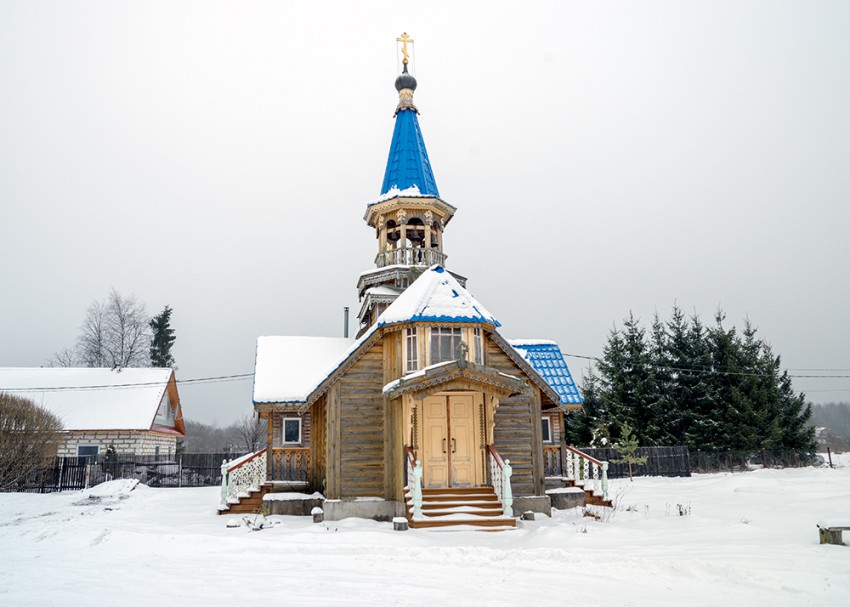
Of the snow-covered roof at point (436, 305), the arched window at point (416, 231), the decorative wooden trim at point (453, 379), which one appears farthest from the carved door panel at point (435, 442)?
the arched window at point (416, 231)

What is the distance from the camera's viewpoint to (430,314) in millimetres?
16812

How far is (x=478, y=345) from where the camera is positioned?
1745 centimetres

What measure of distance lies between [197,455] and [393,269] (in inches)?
649

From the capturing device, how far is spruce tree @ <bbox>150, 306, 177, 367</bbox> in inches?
1917

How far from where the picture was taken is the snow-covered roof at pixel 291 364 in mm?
19984

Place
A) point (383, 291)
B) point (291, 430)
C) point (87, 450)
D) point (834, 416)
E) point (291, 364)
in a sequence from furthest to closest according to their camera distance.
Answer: point (834, 416) → point (87, 450) → point (383, 291) → point (291, 364) → point (291, 430)

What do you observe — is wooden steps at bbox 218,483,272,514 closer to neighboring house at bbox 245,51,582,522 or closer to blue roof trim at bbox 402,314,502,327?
neighboring house at bbox 245,51,582,522

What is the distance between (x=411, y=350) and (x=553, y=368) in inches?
358

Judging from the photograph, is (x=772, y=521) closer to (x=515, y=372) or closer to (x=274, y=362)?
(x=515, y=372)

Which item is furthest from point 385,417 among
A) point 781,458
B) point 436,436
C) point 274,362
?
point 781,458

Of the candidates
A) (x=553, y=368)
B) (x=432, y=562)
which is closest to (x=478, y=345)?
(x=553, y=368)

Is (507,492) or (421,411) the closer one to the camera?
(507,492)

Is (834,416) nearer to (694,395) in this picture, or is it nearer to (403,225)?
(694,395)

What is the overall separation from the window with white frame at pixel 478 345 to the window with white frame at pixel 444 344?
0.47 m
